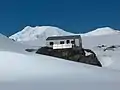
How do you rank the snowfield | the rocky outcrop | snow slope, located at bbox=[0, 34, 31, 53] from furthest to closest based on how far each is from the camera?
the rocky outcrop → snow slope, located at bbox=[0, 34, 31, 53] → the snowfield

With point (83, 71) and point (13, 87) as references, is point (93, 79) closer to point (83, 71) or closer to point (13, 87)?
point (83, 71)

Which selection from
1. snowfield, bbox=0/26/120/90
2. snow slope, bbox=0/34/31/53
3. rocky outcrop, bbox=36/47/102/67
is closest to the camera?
snowfield, bbox=0/26/120/90

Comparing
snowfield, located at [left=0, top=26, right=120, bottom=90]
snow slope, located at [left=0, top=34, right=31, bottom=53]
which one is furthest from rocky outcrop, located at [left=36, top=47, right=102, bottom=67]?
snowfield, located at [left=0, top=26, right=120, bottom=90]

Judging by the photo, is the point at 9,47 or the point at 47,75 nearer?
the point at 47,75

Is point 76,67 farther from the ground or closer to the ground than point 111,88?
farther from the ground

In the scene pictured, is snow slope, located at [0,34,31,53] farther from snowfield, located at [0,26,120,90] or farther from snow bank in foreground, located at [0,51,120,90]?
snow bank in foreground, located at [0,51,120,90]

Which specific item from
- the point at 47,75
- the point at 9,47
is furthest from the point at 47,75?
the point at 9,47

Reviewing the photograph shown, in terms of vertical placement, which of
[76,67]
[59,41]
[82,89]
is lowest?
[82,89]

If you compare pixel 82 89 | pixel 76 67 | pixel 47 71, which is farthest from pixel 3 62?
pixel 82 89

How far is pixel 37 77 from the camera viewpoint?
444 inches

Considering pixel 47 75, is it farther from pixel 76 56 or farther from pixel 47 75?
pixel 76 56

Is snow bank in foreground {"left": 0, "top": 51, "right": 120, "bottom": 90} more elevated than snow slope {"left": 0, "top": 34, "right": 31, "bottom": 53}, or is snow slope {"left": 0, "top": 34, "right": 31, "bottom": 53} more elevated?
snow slope {"left": 0, "top": 34, "right": 31, "bottom": 53}

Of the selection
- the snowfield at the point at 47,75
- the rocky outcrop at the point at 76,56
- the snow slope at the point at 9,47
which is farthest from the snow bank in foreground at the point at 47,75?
the rocky outcrop at the point at 76,56

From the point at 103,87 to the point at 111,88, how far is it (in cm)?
34
